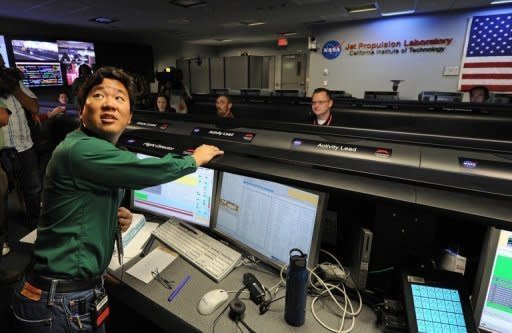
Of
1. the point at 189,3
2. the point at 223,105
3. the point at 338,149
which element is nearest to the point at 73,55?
the point at 189,3

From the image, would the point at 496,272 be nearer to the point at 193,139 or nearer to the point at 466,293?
the point at 466,293

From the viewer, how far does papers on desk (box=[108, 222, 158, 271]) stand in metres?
1.23

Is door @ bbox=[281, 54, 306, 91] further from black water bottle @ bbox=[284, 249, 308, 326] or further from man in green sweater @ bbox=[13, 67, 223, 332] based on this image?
black water bottle @ bbox=[284, 249, 308, 326]

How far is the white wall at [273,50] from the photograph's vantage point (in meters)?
9.59

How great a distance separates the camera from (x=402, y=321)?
2.86ft

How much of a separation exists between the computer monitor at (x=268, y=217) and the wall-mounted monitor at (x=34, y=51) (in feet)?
23.1

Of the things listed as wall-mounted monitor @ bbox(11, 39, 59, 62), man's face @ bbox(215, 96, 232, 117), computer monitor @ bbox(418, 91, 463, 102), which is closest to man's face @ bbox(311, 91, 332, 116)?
man's face @ bbox(215, 96, 232, 117)

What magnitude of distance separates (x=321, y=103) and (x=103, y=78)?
240 centimetres

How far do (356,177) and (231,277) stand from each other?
564mm

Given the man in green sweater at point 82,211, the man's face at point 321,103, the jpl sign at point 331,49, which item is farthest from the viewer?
the jpl sign at point 331,49

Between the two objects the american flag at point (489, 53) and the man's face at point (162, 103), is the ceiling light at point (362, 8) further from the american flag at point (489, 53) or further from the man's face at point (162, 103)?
the man's face at point (162, 103)

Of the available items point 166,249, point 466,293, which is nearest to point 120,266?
point 166,249

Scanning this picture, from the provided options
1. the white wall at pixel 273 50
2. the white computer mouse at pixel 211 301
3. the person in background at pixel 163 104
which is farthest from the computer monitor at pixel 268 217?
the white wall at pixel 273 50

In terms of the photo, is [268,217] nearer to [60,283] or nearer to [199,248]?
[199,248]
